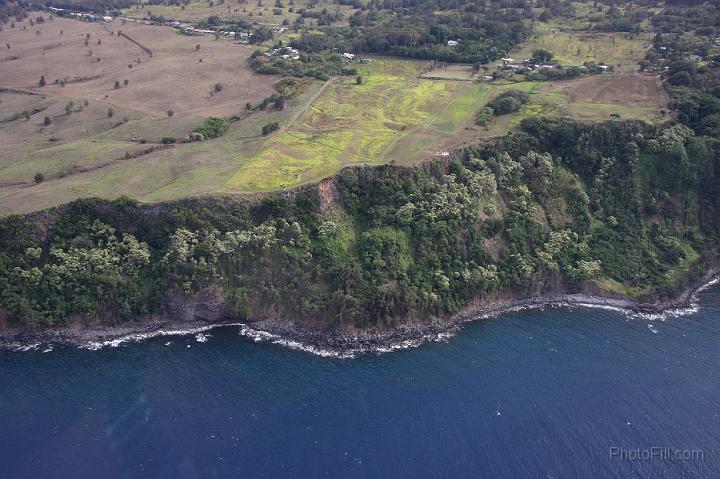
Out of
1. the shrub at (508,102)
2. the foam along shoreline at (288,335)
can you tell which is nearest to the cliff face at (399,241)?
the foam along shoreline at (288,335)

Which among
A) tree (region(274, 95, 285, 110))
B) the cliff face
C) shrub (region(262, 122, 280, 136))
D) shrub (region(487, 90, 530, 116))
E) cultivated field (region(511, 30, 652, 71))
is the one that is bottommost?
the cliff face

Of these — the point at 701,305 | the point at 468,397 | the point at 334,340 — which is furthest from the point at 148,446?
the point at 701,305

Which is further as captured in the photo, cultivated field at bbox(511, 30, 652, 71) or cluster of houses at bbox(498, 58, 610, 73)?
cultivated field at bbox(511, 30, 652, 71)

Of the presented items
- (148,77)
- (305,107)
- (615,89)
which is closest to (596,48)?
(615,89)

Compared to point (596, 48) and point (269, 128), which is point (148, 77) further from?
point (596, 48)

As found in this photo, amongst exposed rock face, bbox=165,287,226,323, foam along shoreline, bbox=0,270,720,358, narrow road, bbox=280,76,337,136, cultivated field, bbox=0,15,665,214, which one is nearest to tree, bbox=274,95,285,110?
cultivated field, bbox=0,15,665,214

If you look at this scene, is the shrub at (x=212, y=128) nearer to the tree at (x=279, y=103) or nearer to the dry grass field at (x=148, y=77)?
the dry grass field at (x=148, y=77)

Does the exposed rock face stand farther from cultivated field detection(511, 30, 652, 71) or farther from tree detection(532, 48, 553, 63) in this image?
cultivated field detection(511, 30, 652, 71)
